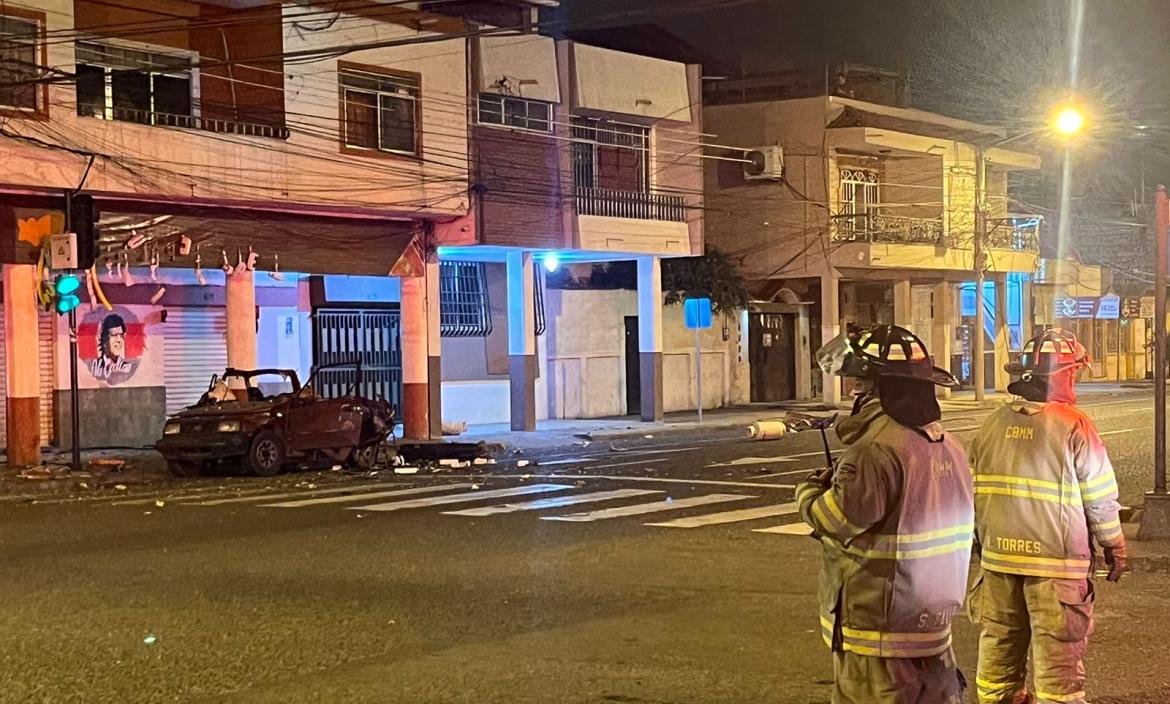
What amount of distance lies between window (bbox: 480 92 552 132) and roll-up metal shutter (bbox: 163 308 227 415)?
21.3 feet

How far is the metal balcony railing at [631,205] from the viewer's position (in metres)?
29.0

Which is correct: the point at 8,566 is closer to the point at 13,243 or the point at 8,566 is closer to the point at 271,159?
the point at 13,243

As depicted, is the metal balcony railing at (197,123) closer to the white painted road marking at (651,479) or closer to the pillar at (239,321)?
the pillar at (239,321)

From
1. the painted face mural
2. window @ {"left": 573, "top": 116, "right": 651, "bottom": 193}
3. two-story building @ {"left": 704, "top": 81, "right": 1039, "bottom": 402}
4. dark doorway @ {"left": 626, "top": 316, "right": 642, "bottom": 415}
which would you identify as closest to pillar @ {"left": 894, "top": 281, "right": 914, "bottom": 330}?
two-story building @ {"left": 704, "top": 81, "right": 1039, "bottom": 402}

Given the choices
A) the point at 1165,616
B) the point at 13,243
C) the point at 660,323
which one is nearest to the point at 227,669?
the point at 1165,616

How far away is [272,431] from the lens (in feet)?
65.0

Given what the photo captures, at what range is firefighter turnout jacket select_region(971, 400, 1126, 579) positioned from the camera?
6090 mm

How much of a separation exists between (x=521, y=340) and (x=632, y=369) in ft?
17.9

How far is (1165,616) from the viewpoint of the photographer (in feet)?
30.7

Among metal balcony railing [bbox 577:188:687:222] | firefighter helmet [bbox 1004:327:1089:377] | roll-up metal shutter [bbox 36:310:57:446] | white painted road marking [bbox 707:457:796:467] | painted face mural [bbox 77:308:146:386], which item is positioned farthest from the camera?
metal balcony railing [bbox 577:188:687:222]

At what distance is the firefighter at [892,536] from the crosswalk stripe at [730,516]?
29.8ft

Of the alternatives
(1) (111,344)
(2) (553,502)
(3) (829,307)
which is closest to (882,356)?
(2) (553,502)

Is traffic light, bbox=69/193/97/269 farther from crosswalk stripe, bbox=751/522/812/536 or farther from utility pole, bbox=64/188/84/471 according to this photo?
crosswalk stripe, bbox=751/522/812/536

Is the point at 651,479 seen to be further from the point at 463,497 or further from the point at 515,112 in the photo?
the point at 515,112
